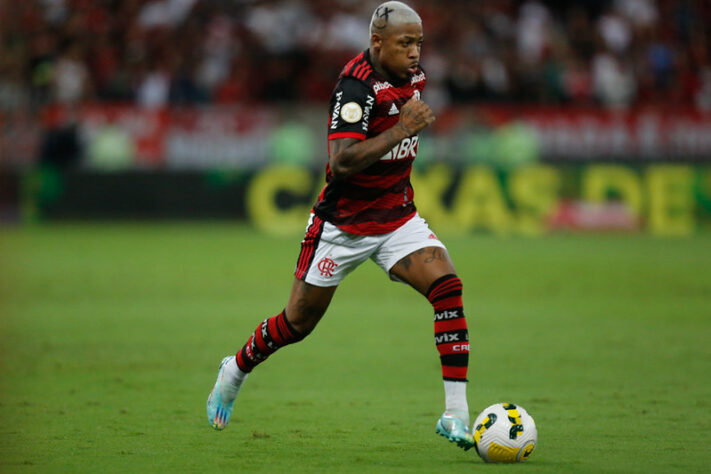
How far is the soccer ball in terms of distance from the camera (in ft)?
18.5

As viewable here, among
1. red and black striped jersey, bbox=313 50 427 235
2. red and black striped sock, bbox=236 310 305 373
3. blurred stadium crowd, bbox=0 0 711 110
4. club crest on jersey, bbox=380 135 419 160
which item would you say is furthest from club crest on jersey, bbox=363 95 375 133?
blurred stadium crowd, bbox=0 0 711 110

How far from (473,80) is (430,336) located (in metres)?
13.0

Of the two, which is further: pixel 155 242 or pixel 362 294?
pixel 155 242

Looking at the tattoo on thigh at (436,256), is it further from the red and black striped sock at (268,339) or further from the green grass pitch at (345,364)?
the green grass pitch at (345,364)

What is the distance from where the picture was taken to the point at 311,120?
22.3m

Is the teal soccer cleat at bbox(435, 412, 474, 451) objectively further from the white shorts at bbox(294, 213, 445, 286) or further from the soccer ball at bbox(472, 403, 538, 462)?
the white shorts at bbox(294, 213, 445, 286)

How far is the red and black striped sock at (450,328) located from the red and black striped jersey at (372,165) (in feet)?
1.77

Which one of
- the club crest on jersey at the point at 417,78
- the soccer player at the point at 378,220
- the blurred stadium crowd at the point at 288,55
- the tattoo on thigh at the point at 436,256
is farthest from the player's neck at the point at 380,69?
the blurred stadium crowd at the point at 288,55

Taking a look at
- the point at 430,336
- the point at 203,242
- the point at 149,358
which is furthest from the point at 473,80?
the point at 149,358

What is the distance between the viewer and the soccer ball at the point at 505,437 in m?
5.62

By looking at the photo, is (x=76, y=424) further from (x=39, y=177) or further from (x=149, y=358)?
(x=39, y=177)

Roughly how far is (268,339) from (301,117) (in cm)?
1612

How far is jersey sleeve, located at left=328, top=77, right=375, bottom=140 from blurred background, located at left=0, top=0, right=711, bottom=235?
15.6 m

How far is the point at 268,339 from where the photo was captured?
651 centimetres
